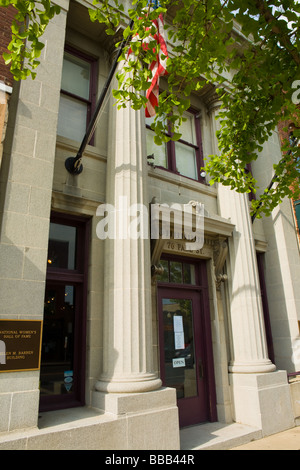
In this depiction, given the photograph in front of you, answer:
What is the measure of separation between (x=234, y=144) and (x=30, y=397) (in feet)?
18.5

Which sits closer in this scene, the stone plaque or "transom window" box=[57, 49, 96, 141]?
the stone plaque

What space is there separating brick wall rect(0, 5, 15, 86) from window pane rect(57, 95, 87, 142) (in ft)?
5.80

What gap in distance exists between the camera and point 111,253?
5.98 metres

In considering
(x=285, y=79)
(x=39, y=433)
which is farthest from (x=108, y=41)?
(x=39, y=433)

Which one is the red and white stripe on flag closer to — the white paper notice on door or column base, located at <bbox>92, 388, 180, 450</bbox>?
the white paper notice on door

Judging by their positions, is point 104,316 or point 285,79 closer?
point 285,79

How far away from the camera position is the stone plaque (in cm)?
423

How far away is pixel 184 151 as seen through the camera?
905cm

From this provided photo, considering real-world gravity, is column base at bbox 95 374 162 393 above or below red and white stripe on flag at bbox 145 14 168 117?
A: below

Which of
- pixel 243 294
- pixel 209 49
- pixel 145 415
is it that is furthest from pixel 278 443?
pixel 209 49

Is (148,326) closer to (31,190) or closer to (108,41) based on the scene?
(31,190)

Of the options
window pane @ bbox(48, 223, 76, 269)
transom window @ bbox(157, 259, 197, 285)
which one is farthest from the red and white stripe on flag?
transom window @ bbox(157, 259, 197, 285)

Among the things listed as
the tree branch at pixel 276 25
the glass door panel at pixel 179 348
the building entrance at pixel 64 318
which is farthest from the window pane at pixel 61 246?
the tree branch at pixel 276 25

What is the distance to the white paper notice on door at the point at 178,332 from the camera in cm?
719
